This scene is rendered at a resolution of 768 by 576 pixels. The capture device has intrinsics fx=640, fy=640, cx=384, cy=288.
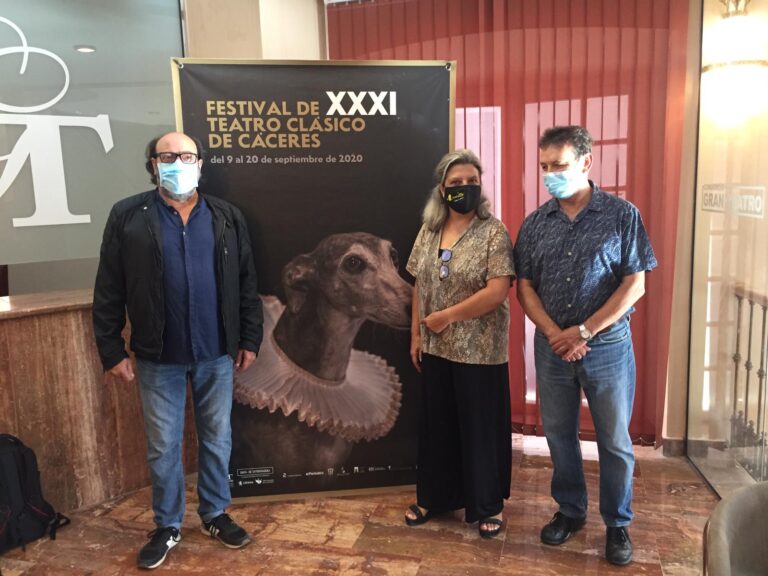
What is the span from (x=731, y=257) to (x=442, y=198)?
1.37m

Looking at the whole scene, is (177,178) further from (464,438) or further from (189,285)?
(464,438)

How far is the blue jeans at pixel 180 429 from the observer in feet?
7.82

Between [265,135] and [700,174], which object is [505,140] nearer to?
[700,174]

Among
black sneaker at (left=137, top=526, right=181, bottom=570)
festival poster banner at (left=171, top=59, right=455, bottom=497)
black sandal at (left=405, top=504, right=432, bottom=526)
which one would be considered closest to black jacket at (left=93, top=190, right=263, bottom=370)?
festival poster banner at (left=171, top=59, right=455, bottom=497)

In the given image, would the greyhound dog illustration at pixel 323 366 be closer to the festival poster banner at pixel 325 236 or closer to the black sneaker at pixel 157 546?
the festival poster banner at pixel 325 236

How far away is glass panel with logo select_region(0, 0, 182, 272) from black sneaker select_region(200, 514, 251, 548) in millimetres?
1518

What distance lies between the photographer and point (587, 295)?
2168 millimetres

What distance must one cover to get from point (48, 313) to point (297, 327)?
3.43 ft

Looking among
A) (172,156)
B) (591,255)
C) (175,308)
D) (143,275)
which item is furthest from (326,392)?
(591,255)

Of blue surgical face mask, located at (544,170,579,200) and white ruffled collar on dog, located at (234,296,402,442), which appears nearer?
blue surgical face mask, located at (544,170,579,200)

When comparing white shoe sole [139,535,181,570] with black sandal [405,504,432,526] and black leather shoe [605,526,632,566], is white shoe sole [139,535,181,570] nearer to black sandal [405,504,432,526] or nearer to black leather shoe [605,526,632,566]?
black sandal [405,504,432,526]

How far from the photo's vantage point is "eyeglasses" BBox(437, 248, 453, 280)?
7.73 feet

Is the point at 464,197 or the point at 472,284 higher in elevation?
the point at 464,197

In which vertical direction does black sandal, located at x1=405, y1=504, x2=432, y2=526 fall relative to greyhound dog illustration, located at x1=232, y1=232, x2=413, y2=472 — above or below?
below
